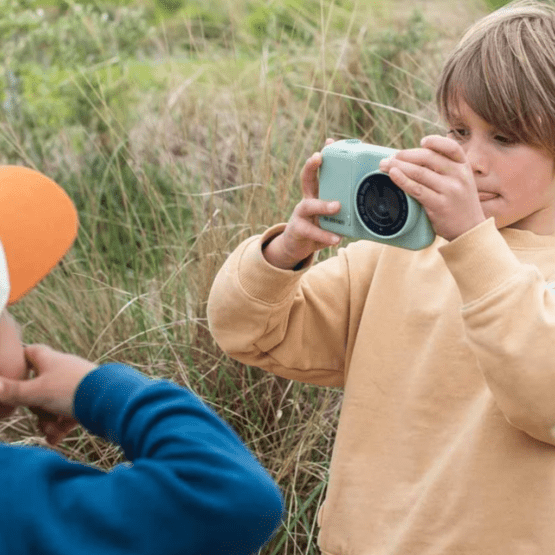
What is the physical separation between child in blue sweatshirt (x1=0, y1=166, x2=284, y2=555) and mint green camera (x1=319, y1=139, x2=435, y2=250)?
485mm

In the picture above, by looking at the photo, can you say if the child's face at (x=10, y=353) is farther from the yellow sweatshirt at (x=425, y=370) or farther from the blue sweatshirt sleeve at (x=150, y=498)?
the yellow sweatshirt at (x=425, y=370)

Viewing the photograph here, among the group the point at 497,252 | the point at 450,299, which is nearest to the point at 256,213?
the point at 450,299

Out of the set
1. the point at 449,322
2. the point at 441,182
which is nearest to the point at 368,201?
the point at 441,182

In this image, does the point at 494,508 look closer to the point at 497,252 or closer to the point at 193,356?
the point at 497,252

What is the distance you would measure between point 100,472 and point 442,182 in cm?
66

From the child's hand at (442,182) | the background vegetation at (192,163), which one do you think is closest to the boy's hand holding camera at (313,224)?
→ the child's hand at (442,182)

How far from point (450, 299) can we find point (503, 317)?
0.22 metres

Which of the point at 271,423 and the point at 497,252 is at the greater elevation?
the point at 497,252

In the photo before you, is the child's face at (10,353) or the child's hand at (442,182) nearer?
the child's face at (10,353)

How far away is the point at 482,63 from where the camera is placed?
5.48ft

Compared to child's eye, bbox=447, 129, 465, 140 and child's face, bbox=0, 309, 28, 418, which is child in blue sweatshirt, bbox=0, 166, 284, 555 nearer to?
child's face, bbox=0, 309, 28, 418

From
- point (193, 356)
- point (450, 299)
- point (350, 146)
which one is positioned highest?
point (350, 146)

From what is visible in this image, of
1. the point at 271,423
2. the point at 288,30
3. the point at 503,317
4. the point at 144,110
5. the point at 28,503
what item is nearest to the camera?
the point at 28,503

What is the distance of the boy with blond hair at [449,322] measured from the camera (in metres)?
1.49
